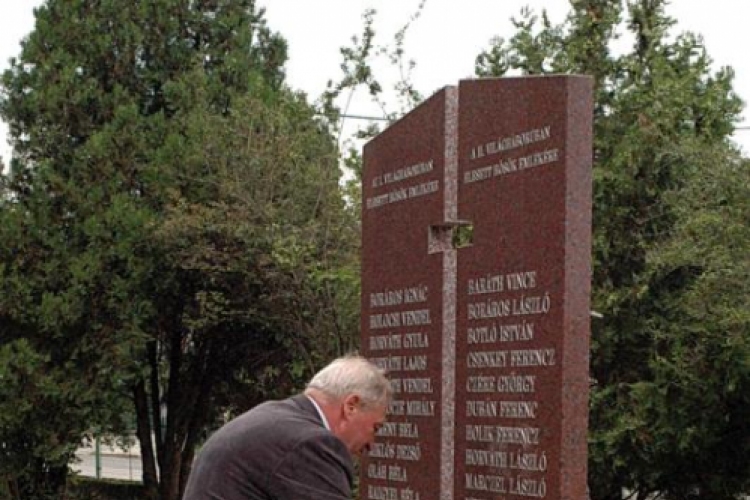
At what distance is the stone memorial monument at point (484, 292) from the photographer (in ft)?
25.4

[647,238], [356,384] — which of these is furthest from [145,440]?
[356,384]

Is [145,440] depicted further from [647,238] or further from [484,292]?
[484,292]

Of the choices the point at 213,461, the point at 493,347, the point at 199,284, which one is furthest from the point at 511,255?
the point at 199,284

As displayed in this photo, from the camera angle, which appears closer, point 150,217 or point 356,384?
point 356,384

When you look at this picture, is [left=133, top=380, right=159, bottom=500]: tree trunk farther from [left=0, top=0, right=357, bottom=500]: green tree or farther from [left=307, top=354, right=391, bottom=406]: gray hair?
[left=307, top=354, right=391, bottom=406]: gray hair

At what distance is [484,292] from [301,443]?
3.69 metres

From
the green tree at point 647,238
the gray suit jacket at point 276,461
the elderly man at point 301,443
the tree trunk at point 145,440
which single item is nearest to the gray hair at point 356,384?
Answer: the elderly man at point 301,443

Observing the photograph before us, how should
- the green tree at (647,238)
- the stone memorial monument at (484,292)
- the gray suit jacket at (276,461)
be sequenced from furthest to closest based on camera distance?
the green tree at (647,238)
the stone memorial monument at (484,292)
the gray suit jacket at (276,461)

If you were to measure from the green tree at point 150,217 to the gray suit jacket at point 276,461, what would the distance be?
1182 centimetres

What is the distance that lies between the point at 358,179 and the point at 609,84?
2758 mm

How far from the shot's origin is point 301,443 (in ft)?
15.9

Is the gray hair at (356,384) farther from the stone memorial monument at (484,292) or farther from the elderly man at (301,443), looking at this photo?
the stone memorial monument at (484,292)

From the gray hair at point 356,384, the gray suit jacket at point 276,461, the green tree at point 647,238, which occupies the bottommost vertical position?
the gray suit jacket at point 276,461

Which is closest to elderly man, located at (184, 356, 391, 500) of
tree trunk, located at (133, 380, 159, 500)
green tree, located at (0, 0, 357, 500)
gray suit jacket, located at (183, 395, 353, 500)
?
gray suit jacket, located at (183, 395, 353, 500)
